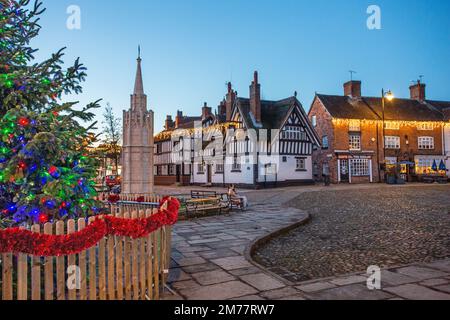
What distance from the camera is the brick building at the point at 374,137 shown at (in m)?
38.5

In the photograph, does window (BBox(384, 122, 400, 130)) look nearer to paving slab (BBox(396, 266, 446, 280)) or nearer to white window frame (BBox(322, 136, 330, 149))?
white window frame (BBox(322, 136, 330, 149))

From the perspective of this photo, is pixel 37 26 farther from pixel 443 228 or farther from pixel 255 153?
pixel 255 153

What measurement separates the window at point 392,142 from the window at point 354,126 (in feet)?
13.6

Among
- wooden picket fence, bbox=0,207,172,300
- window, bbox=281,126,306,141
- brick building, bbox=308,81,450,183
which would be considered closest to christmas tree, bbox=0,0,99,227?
wooden picket fence, bbox=0,207,172,300

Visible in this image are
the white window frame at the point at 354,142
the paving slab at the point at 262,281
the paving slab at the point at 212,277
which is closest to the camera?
the paving slab at the point at 262,281

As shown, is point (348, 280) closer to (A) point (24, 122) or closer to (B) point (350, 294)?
(B) point (350, 294)

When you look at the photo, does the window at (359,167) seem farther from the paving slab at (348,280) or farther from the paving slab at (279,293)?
the paving slab at (279,293)

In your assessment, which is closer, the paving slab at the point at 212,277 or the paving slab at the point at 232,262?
the paving slab at the point at 212,277

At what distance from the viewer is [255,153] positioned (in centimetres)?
3152

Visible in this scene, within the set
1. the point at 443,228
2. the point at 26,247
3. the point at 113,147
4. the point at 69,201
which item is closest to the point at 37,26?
the point at 69,201

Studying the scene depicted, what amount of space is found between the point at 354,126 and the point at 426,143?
11265 mm

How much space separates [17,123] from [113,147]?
33721 millimetres

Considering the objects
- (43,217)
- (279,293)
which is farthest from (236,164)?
(279,293)

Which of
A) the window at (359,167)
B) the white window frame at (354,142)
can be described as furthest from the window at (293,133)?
the window at (359,167)
